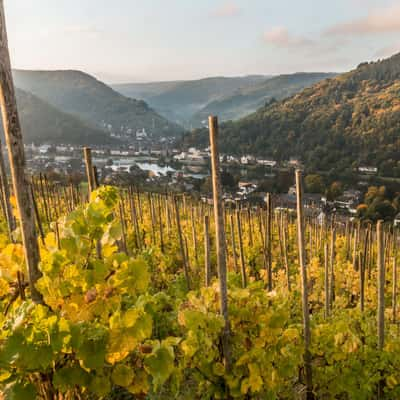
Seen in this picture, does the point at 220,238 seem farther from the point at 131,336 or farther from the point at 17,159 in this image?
the point at 17,159

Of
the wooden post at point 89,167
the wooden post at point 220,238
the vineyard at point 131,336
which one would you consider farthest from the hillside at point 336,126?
the wooden post at point 89,167

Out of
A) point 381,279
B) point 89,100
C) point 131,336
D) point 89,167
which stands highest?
point 89,100

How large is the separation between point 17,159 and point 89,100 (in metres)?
169

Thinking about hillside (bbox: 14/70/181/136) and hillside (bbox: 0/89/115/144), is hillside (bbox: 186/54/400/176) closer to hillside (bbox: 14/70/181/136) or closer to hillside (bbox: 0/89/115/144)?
hillside (bbox: 0/89/115/144)

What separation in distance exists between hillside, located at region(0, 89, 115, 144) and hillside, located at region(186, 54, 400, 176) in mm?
33710

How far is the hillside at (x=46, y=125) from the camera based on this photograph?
286ft

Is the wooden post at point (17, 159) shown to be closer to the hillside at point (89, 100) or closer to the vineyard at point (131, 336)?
the vineyard at point (131, 336)

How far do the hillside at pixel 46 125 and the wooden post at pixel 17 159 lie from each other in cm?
9297

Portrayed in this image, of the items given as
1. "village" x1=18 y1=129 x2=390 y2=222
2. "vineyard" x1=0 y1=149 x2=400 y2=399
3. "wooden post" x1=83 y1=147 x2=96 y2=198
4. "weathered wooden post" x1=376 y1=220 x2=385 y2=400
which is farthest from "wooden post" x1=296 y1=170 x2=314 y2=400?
"village" x1=18 y1=129 x2=390 y2=222

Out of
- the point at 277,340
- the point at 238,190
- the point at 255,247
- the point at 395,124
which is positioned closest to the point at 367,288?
the point at 255,247

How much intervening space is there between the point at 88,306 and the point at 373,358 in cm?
352

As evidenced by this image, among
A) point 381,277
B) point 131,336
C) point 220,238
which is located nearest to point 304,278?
point 381,277

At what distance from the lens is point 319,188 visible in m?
57.6

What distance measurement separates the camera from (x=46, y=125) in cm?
9200
